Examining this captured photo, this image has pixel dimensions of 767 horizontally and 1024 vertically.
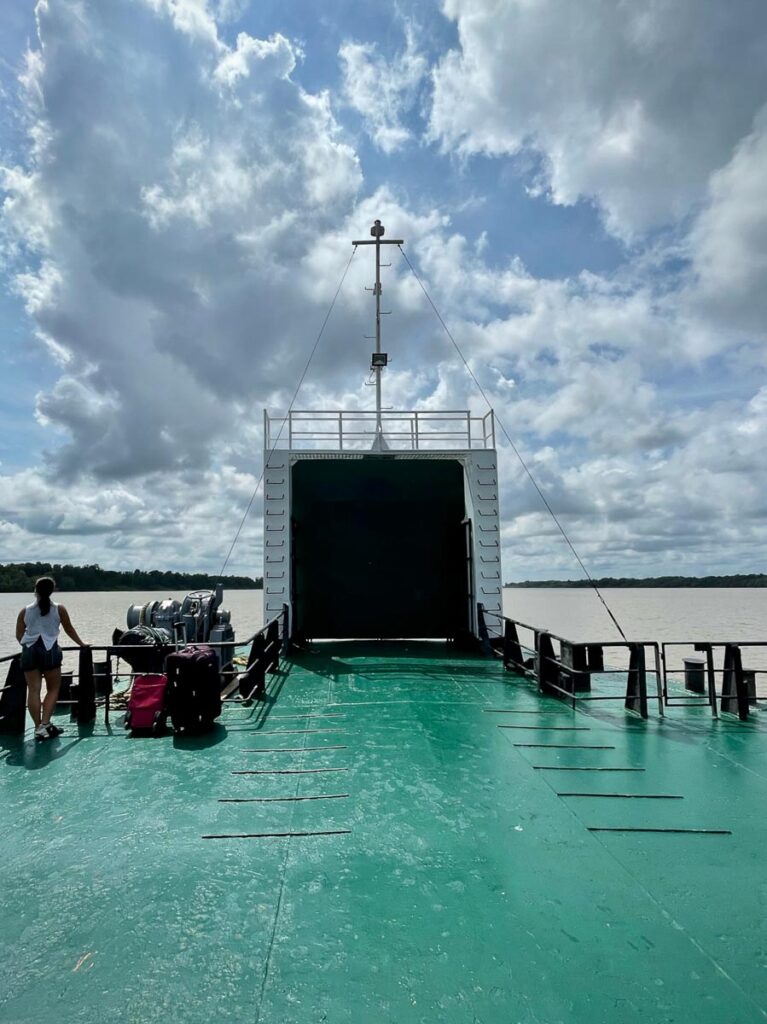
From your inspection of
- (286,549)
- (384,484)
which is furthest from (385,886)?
(384,484)

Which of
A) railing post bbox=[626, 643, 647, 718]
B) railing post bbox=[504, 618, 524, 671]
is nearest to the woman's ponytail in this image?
railing post bbox=[626, 643, 647, 718]

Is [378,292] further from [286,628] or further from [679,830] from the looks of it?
[679,830]

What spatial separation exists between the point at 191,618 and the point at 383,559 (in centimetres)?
391

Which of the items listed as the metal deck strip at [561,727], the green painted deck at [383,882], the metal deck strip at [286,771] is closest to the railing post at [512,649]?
the metal deck strip at [561,727]

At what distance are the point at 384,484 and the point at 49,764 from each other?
794cm

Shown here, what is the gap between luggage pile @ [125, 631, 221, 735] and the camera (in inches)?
215

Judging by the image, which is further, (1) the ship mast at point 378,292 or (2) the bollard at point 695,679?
(1) the ship mast at point 378,292

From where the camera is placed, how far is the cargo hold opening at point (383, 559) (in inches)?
467

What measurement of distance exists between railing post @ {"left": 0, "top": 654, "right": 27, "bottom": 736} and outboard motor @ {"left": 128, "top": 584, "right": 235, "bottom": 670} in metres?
4.00

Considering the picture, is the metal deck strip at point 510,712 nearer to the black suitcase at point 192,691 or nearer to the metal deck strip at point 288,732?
the metal deck strip at point 288,732

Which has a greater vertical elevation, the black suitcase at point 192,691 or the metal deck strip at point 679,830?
the black suitcase at point 192,691

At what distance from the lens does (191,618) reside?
10.6 m

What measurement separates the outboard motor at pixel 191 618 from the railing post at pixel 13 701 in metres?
4.00

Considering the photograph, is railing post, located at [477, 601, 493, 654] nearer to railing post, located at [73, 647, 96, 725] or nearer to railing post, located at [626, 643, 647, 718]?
railing post, located at [626, 643, 647, 718]
